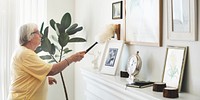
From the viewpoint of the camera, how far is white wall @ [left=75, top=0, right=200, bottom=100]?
5.39ft

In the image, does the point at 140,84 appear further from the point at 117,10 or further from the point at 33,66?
the point at 33,66

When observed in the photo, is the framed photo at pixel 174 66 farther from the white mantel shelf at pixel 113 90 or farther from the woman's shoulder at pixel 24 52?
the woman's shoulder at pixel 24 52

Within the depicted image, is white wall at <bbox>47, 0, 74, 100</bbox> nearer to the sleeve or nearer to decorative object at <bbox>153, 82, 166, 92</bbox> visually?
the sleeve

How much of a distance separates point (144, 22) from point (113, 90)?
1.94 ft

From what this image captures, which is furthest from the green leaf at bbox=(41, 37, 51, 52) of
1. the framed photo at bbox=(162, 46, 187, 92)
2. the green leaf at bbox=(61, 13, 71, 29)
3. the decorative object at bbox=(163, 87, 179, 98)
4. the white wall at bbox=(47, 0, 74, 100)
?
the decorative object at bbox=(163, 87, 179, 98)

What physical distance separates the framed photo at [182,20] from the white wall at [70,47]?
2228 millimetres

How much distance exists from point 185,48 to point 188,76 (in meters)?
0.17

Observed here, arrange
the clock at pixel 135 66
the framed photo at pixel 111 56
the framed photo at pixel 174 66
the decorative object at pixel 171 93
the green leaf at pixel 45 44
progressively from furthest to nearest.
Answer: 1. the green leaf at pixel 45 44
2. the framed photo at pixel 111 56
3. the clock at pixel 135 66
4. the framed photo at pixel 174 66
5. the decorative object at pixel 171 93

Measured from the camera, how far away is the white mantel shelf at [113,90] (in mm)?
1695

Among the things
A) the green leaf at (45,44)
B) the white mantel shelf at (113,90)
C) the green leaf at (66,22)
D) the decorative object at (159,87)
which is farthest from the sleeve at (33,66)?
the decorative object at (159,87)

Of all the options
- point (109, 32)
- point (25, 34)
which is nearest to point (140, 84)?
point (109, 32)

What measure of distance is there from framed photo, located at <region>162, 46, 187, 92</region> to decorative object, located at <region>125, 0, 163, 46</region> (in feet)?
0.49

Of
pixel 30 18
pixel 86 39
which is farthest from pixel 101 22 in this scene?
pixel 30 18

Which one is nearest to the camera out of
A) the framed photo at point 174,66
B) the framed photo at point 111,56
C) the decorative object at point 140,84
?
the framed photo at point 174,66
